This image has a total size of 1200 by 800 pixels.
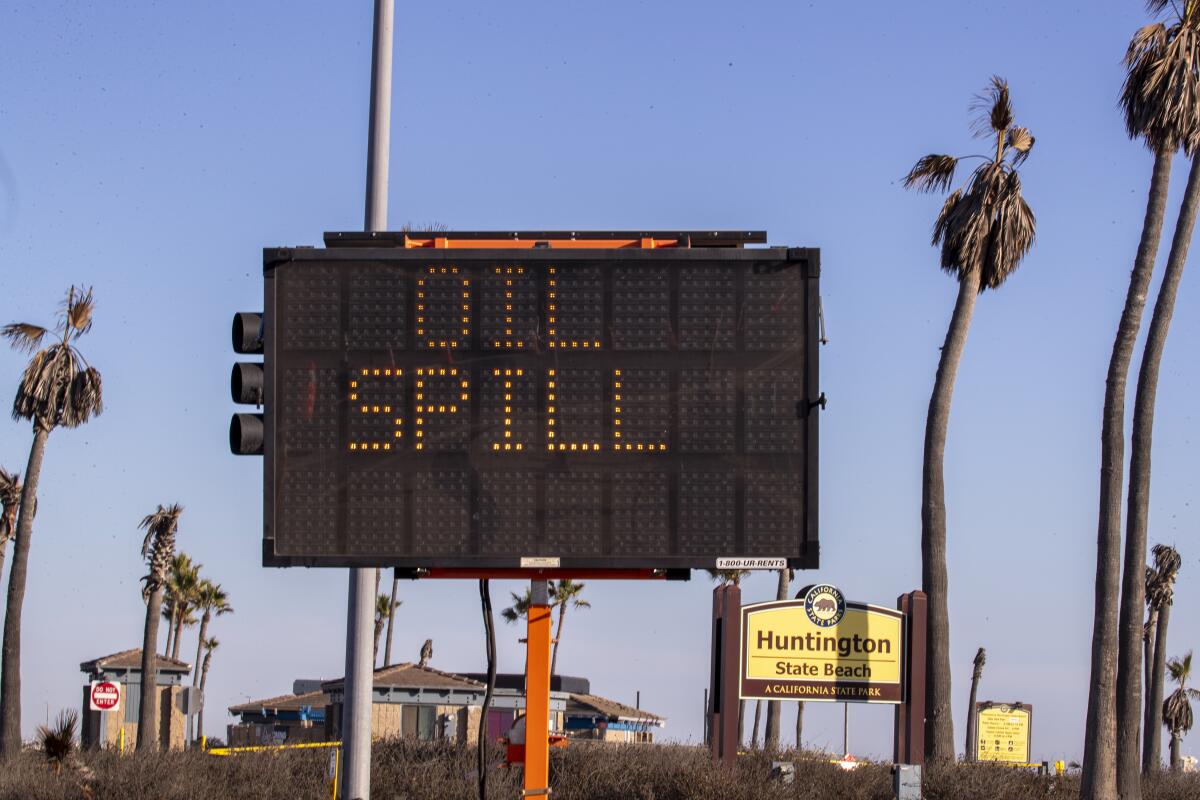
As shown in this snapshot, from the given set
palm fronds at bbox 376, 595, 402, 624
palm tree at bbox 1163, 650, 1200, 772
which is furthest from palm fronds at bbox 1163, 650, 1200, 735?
palm fronds at bbox 376, 595, 402, 624

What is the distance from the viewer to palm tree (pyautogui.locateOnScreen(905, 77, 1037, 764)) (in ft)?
92.1

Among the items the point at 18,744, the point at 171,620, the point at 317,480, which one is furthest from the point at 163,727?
the point at 317,480

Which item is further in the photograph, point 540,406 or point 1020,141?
point 1020,141

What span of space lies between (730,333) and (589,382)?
1022 mm

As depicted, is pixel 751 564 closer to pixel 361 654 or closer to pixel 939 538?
pixel 361 654

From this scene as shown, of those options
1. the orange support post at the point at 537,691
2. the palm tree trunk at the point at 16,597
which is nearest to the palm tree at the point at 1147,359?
the orange support post at the point at 537,691

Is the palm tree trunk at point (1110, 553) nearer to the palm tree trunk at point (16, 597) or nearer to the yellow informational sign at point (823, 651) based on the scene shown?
the yellow informational sign at point (823, 651)

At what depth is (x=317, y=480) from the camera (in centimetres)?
1131

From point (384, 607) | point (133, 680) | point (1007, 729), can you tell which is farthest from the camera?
point (384, 607)

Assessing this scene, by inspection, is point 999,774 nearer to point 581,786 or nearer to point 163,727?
point 581,786

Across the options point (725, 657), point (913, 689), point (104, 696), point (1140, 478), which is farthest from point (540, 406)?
point (104, 696)

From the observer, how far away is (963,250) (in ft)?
97.8

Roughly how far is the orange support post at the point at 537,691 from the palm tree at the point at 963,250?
1639 centimetres

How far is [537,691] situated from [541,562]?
58.1 inches
